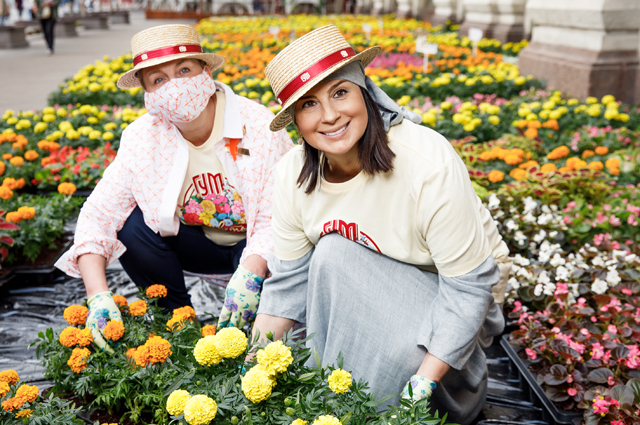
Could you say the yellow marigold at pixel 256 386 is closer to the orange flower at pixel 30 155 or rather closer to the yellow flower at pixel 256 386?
the yellow flower at pixel 256 386

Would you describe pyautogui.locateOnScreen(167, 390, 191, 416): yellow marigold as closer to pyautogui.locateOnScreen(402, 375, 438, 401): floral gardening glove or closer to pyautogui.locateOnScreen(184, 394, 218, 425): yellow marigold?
pyautogui.locateOnScreen(184, 394, 218, 425): yellow marigold

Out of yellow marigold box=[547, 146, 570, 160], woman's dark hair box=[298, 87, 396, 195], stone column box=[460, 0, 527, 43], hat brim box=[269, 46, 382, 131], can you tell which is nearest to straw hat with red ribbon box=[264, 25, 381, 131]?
hat brim box=[269, 46, 382, 131]

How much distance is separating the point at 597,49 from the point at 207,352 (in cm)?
478

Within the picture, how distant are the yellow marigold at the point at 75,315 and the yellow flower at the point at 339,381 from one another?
0.94 m

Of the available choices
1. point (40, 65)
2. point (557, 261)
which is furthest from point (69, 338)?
point (40, 65)

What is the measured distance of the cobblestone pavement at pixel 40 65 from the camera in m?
8.08

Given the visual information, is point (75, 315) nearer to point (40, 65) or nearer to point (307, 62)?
point (307, 62)

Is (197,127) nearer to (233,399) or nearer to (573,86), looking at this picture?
(233,399)

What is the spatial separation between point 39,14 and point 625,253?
13.9 meters

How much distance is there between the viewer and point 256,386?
1.18 metres

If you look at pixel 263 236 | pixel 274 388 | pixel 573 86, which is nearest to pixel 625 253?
pixel 263 236

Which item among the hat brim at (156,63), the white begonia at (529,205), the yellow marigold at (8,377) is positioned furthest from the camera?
the white begonia at (529,205)

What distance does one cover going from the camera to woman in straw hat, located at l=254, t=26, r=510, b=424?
1.41 meters

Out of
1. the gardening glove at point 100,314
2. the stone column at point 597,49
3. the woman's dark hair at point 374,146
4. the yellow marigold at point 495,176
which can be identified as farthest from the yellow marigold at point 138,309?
the stone column at point 597,49
